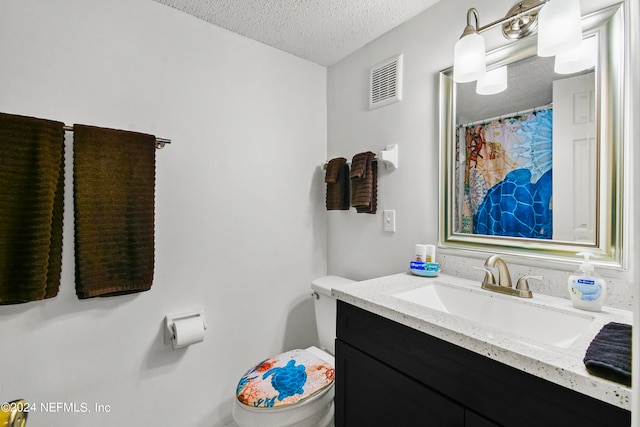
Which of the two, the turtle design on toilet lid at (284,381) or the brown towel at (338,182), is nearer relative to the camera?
the turtle design on toilet lid at (284,381)

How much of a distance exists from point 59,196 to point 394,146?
151 centimetres

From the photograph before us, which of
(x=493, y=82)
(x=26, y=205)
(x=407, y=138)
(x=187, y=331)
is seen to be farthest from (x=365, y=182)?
(x=26, y=205)

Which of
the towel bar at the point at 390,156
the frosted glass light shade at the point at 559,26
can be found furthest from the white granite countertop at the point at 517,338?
the frosted glass light shade at the point at 559,26

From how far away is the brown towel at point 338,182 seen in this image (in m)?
1.82

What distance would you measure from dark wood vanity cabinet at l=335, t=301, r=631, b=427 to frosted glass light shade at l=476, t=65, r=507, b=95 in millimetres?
1003

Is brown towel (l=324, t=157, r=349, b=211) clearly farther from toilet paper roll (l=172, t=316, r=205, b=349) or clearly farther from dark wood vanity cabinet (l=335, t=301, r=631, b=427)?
toilet paper roll (l=172, t=316, r=205, b=349)

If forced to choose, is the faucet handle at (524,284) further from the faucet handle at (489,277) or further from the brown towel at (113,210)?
the brown towel at (113,210)

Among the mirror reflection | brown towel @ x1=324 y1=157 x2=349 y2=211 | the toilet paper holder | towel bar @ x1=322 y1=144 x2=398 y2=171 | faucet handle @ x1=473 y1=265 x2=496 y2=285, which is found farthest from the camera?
brown towel @ x1=324 y1=157 x2=349 y2=211

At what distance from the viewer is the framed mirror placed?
0.93m

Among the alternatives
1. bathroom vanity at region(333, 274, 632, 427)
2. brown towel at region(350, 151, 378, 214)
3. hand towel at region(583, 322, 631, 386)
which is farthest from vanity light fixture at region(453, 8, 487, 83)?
hand towel at region(583, 322, 631, 386)

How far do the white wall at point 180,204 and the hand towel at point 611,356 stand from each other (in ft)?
4.83

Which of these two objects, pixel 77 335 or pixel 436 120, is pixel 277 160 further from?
pixel 77 335

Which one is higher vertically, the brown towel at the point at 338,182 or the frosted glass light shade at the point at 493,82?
the frosted glass light shade at the point at 493,82

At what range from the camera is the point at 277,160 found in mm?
1836
